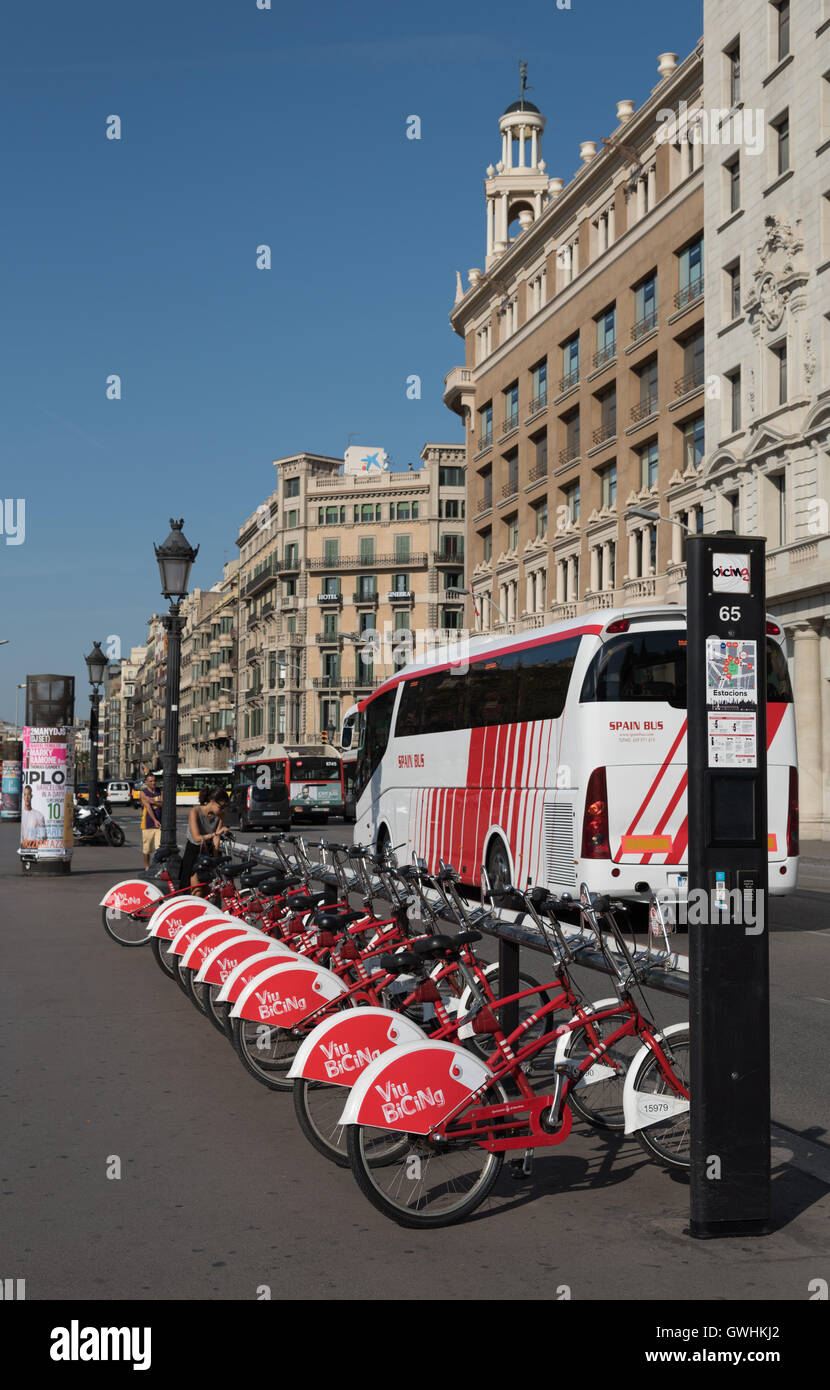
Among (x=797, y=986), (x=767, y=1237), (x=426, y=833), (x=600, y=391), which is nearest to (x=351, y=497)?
(x=600, y=391)

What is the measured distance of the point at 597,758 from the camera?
14.4 meters

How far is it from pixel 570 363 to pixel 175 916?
148 feet

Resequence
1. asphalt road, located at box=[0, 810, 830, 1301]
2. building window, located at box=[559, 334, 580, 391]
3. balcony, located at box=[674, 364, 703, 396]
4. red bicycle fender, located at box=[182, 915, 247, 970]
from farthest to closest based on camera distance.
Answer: building window, located at box=[559, 334, 580, 391] < balcony, located at box=[674, 364, 703, 396] < red bicycle fender, located at box=[182, 915, 247, 970] < asphalt road, located at box=[0, 810, 830, 1301]

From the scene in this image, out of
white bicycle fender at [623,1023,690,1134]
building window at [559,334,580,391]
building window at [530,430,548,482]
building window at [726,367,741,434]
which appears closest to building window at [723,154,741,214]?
building window at [726,367,741,434]

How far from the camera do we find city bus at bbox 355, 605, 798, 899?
47.1 ft

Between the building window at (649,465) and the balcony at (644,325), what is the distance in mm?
3618

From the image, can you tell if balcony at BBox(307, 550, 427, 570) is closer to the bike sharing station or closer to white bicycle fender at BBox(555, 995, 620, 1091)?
white bicycle fender at BBox(555, 995, 620, 1091)

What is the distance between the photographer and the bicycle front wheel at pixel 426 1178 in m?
5.18

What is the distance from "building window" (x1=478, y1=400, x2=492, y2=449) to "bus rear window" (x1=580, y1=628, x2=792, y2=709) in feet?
161

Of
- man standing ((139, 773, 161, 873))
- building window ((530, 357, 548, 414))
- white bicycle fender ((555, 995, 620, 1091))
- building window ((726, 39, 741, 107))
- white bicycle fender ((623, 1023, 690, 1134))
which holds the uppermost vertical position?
building window ((726, 39, 741, 107))

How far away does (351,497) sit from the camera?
323ft

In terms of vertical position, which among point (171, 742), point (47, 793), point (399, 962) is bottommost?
point (399, 962)

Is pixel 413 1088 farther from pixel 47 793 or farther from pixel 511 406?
pixel 511 406

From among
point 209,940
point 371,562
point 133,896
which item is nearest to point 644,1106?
point 209,940
